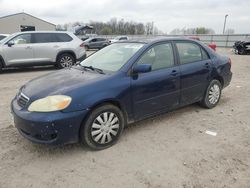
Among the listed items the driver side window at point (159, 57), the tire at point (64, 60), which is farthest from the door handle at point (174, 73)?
the tire at point (64, 60)

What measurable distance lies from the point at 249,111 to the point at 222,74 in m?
0.96

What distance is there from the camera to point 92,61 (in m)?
4.58

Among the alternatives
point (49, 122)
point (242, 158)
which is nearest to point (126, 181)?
point (49, 122)

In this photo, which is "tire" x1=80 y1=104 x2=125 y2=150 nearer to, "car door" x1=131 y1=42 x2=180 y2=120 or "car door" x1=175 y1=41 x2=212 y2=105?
"car door" x1=131 y1=42 x2=180 y2=120

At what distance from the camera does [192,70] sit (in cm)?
470

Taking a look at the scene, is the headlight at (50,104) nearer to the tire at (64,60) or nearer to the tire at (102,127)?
the tire at (102,127)

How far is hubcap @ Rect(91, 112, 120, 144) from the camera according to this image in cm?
348

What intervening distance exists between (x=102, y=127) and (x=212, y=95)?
2.84 metres

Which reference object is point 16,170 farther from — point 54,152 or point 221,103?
point 221,103

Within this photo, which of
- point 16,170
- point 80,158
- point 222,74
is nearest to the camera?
point 16,170

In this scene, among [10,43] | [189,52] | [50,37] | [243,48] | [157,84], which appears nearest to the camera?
[157,84]

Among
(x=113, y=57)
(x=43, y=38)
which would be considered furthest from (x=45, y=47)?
(x=113, y=57)

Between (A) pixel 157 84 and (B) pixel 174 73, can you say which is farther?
(B) pixel 174 73

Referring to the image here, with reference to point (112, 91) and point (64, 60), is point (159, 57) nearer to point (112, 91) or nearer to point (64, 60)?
point (112, 91)
